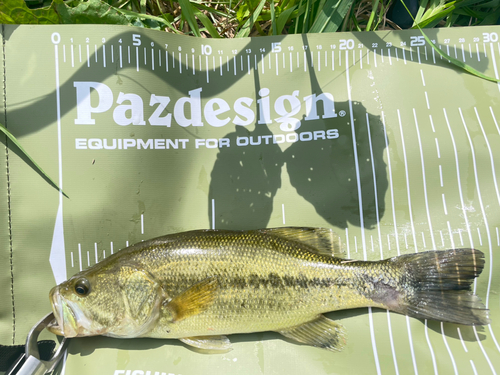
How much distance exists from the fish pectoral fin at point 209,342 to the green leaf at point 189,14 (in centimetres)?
204

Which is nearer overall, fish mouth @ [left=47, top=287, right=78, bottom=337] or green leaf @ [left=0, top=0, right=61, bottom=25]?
fish mouth @ [left=47, top=287, right=78, bottom=337]

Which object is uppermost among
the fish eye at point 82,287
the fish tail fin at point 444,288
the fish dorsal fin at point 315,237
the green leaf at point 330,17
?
the green leaf at point 330,17

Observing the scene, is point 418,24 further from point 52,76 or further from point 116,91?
point 52,76

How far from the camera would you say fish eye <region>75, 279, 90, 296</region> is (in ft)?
5.63

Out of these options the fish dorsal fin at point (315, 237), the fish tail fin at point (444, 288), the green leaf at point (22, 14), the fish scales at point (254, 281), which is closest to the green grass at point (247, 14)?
the green leaf at point (22, 14)

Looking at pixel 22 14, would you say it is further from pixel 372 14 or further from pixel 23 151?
pixel 372 14

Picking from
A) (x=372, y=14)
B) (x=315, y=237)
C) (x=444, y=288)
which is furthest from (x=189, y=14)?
(x=444, y=288)

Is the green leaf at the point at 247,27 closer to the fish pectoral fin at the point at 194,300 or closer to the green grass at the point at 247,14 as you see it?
the green grass at the point at 247,14

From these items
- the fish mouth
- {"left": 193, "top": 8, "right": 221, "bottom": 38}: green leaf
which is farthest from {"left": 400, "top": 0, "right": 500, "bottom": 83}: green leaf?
the fish mouth

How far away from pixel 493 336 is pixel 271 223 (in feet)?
5.07

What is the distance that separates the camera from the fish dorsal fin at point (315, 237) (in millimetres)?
1944

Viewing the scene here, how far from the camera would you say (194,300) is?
1.73 meters

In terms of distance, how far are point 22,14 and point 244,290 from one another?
92.9 inches

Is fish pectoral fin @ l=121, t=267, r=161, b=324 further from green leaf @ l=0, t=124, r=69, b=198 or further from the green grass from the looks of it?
the green grass
